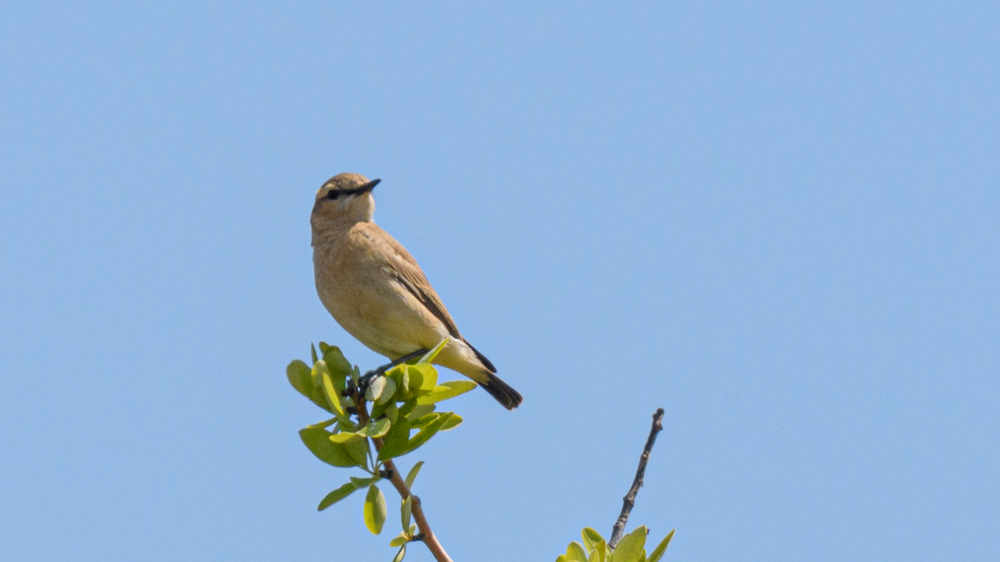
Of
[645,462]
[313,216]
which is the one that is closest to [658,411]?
[645,462]

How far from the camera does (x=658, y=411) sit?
344 centimetres

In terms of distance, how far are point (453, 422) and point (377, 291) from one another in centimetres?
364

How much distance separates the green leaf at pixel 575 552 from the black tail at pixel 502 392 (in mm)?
4734

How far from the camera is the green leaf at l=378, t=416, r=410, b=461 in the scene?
12.1ft

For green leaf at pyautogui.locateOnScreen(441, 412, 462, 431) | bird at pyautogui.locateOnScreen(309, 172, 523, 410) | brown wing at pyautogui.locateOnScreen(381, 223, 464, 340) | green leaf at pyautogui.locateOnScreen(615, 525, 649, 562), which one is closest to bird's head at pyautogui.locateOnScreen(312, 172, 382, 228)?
bird at pyautogui.locateOnScreen(309, 172, 523, 410)

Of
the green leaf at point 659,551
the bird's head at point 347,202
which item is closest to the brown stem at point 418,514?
the green leaf at point 659,551

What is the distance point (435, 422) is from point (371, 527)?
0.49 meters

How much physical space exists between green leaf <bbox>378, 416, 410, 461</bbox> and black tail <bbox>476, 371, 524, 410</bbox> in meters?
4.34

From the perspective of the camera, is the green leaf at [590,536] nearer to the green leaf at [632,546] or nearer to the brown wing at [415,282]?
the green leaf at [632,546]

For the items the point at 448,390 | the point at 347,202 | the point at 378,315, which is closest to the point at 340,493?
the point at 448,390

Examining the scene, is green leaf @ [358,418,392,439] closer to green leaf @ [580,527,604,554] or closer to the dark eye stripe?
green leaf @ [580,527,604,554]

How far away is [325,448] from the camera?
3.67m

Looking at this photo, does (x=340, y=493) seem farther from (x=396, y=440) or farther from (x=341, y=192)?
(x=341, y=192)

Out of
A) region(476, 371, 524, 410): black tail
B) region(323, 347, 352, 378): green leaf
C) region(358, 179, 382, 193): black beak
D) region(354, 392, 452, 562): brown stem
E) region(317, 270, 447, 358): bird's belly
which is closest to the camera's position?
region(354, 392, 452, 562): brown stem
